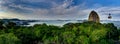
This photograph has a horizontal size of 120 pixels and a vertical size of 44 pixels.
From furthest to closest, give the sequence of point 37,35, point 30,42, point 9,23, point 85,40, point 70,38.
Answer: point 9,23
point 37,35
point 30,42
point 70,38
point 85,40

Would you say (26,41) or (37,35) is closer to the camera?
(26,41)

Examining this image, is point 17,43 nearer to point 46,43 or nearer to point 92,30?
point 46,43

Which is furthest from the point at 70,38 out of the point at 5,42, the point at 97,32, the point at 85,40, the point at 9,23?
the point at 9,23

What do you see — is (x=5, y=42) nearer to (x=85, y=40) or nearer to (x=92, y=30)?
(x=85, y=40)

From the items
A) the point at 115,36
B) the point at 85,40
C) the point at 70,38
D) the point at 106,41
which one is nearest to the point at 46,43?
the point at 70,38

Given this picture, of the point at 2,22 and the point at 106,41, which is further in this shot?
the point at 2,22

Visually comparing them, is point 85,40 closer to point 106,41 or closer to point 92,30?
point 106,41

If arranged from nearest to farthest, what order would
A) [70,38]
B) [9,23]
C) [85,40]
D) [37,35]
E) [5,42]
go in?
[5,42], [85,40], [70,38], [37,35], [9,23]

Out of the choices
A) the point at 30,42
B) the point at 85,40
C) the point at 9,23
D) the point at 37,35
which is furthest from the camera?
the point at 9,23

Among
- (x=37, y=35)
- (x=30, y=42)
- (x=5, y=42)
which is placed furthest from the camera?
(x=37, y=35)
